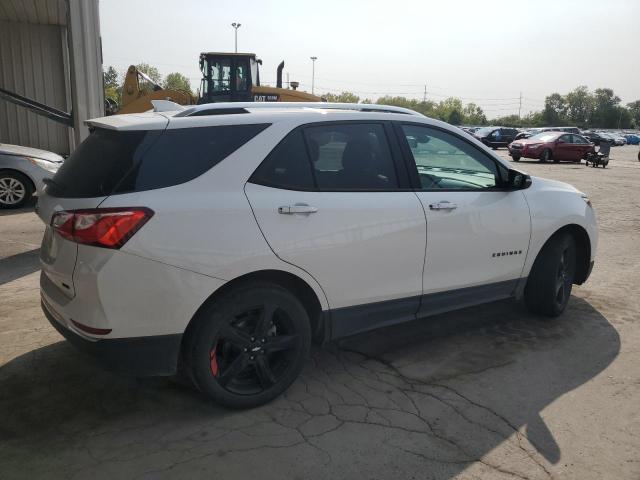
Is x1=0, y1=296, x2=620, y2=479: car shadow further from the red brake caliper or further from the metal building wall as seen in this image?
the metal building wall

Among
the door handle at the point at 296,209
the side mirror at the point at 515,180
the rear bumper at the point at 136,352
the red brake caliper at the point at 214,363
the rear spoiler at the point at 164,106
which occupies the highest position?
the rear spoiler at the point at 164,106

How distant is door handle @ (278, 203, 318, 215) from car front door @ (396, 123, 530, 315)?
904 millimetres

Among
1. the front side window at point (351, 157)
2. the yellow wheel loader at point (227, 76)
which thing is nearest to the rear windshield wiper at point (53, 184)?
the front side window at point (351, 157)

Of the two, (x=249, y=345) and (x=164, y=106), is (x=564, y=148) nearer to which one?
(x=164, y=106)

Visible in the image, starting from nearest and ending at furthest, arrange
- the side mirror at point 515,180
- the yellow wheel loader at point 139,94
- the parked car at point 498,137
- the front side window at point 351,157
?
the front side window at point 351,157 < the side mirror at point 515,180 < the yellow wheel loader at point 139,94 < the parked car at point 498,137

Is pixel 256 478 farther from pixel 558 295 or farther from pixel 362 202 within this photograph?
pixel 558 295

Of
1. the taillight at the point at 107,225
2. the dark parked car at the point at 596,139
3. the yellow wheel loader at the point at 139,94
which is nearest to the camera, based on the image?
the taillight at the point at 107,225

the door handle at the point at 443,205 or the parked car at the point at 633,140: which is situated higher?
the door handle at the point at 443,205

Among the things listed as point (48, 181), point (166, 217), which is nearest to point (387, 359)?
point (166, 217)

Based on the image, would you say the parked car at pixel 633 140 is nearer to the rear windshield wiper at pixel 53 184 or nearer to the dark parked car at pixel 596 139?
the dark parked car at pixel 596 139

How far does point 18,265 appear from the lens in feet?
19.9

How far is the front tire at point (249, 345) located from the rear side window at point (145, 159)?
730mm

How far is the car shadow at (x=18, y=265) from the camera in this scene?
18.5 feet

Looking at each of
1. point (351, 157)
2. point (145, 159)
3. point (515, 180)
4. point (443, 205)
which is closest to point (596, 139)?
point (515, 180)
